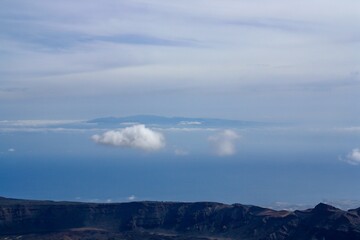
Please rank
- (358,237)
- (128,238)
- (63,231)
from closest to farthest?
1. (358,237)
2. (128,238)
3. (63,231)

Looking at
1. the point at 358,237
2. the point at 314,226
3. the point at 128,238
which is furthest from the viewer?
the point at 128,238

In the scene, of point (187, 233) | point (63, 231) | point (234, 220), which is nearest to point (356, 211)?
point (234, 220)

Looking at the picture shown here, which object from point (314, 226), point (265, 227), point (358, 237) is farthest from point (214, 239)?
point (358, 237)

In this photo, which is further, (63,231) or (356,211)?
(63,231)

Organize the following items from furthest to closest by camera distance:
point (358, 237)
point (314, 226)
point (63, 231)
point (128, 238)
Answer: point (63, 231), point (128, 238), point (314, 226), point (358, 237)

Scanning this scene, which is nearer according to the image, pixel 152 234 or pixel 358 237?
pixel 358 237

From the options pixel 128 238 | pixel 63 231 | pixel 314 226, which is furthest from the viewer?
pixel 63 231

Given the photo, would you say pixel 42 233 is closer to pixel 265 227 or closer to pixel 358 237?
pixel 265 227

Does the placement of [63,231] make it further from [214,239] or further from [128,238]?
[214,239]
